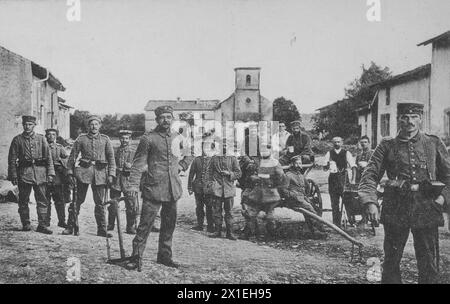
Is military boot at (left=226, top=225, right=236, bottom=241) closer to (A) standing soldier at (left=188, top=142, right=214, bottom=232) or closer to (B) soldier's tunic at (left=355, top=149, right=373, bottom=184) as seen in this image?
(A) standing soldier at (left=188, top=142, right=214, bottom=232)

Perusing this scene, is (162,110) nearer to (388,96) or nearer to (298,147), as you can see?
(298,147)

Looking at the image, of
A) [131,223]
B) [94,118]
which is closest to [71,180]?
[94,118]

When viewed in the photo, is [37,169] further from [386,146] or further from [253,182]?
[386,146]

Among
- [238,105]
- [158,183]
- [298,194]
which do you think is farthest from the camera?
[298,194]

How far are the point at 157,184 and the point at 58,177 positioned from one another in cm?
222

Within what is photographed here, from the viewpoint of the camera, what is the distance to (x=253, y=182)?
6434mm

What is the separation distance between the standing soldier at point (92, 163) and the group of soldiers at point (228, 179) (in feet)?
0.04

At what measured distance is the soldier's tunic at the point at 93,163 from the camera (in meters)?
5.80

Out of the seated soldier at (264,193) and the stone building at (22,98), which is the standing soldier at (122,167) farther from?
the seated soldier at (264,193)

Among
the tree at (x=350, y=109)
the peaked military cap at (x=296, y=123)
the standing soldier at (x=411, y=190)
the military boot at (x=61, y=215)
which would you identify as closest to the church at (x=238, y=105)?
the peaked military cap at (x=296, y=123)

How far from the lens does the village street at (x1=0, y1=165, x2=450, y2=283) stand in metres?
4.78

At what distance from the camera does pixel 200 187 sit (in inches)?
254

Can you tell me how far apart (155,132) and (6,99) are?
10.8ft
